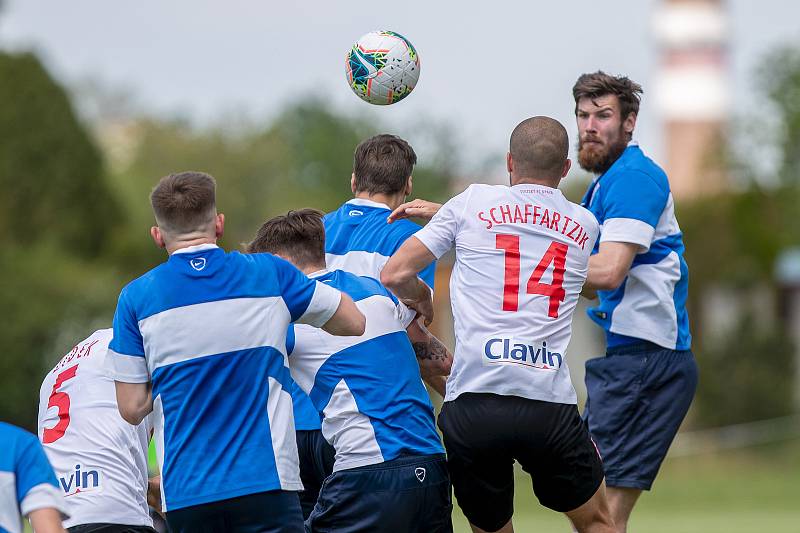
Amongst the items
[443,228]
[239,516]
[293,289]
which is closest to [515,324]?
[443,228]

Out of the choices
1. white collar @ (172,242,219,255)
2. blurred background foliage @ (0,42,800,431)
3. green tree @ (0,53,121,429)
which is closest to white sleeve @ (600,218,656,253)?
white collar @ (172,242,219,255)

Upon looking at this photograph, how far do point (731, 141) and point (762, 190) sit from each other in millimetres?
1680

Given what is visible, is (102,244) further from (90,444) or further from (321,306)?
(321,306)

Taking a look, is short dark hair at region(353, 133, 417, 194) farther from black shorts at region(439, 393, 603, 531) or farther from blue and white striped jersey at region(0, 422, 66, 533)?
blue and white striped jersey at region(0, 422, 66, 533)

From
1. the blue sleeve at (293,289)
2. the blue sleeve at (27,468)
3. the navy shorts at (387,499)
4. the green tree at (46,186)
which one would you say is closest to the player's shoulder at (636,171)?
the navy shorts at (387,499)

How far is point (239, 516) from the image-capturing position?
5855 mm

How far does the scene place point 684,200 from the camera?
39.1 meters

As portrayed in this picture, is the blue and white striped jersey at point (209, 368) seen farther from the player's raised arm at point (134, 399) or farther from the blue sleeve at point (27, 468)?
the blue sleeve at point (27, 468)

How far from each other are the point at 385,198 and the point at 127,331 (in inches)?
81.4

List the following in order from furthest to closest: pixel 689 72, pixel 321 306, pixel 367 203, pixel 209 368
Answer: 1. pixel 689 72
2. pixel 367 203
3. pixel 321 306
4. pixel 209 368

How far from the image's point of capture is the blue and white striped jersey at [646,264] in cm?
780

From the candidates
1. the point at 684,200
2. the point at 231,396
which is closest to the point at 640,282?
the point at 231,396

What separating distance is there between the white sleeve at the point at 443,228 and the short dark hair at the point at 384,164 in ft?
2.70

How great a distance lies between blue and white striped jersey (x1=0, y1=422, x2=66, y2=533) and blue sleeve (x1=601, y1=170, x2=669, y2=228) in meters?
3.95
